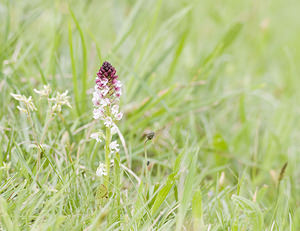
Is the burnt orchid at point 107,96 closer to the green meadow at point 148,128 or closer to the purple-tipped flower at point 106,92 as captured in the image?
the purple-tipped flower at point 106,92

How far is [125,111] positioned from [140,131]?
202mm

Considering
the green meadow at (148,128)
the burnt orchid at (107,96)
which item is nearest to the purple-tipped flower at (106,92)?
the burnt orchid at (107,96)

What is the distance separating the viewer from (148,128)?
293 cm

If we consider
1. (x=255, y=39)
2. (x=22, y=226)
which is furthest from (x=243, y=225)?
(x=255, y=39)

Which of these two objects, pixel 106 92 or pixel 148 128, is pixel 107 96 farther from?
pixel 148 128

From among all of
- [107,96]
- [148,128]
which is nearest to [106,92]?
[107,96]

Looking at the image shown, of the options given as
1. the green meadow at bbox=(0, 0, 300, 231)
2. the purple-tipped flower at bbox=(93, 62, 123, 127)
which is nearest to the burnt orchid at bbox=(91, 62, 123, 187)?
the purple-tipped flower at bbox=(93, 62, 123, 127)

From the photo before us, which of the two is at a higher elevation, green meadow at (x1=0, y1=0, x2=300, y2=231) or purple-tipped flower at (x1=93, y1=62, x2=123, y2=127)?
purple-tipped flower at (x1=93, y1=62, x2=123, y2=127)

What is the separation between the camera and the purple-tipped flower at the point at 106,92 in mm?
1759

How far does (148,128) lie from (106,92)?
3.95 ft

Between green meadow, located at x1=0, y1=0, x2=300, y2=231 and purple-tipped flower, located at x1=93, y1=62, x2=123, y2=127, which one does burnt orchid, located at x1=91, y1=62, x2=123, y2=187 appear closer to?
purple-tipped flower, located at x1=93, y1=62, x2=123, y2=127

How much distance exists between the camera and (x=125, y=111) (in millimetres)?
2973

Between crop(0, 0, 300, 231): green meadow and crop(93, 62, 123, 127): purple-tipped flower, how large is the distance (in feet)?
0.78

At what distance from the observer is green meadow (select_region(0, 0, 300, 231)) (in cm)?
184
